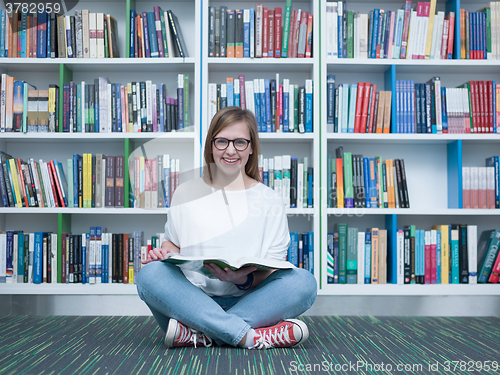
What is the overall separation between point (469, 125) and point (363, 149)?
0.54m

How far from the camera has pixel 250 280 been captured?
1597 millimetres

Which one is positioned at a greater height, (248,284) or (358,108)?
(358,108)

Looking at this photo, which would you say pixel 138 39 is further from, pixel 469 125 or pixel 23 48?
pixel 469 125

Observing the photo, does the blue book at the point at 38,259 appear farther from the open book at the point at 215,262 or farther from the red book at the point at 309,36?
the red book at the point at 309,36

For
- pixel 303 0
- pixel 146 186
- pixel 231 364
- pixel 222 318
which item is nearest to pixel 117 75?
pixel 146 186

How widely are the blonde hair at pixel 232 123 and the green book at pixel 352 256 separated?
763 mm

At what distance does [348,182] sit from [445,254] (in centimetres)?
60

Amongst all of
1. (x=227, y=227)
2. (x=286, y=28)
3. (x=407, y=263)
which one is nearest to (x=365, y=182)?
(x=407, y=263)

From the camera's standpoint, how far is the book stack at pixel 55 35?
7.80 ft

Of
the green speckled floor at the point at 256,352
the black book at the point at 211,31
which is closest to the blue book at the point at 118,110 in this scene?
the black book at the point at 211,31

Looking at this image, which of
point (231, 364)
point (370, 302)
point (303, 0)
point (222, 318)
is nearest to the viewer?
point (231, 364)

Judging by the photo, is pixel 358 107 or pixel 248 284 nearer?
pixel 248 284

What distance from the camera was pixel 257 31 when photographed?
7.81 feet

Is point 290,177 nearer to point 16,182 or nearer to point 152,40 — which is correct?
point 152,40
